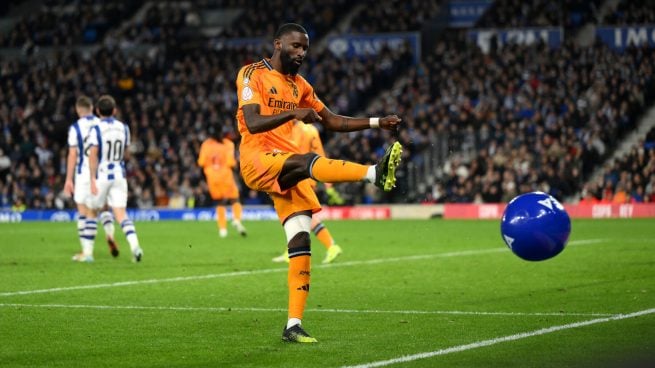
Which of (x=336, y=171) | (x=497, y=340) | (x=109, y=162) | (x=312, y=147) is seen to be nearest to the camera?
(x=336, y=171)

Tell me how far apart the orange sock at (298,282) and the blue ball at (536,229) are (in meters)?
2.19

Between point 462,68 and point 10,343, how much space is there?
31.4 metres

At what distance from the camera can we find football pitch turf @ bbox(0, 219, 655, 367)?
880cm

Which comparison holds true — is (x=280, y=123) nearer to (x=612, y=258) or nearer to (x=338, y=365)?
(x=338, y=365)

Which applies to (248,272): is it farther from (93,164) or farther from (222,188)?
(222,188)

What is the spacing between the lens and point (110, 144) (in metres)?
18.2

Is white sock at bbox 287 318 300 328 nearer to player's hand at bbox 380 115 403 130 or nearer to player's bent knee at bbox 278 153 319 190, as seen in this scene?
player's bent knee at bbox 278 153 319 190

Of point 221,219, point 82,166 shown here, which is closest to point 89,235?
point 82,166

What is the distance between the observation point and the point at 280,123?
9180 millimetres

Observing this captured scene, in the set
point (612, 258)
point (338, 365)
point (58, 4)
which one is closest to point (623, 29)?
point (612, 258)

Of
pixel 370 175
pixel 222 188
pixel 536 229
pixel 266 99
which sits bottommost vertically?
pixel 222 188

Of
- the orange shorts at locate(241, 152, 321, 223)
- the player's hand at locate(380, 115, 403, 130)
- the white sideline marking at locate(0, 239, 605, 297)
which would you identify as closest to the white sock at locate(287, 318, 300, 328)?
the orange shorts at locate(241, 152, 321, 223)

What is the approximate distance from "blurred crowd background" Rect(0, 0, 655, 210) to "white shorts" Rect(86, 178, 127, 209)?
17351 millimetres

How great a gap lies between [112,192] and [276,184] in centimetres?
A: 951
